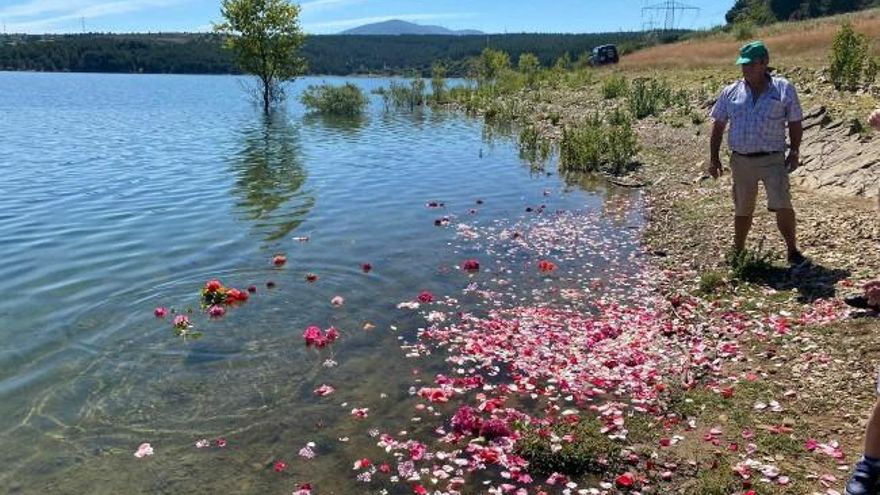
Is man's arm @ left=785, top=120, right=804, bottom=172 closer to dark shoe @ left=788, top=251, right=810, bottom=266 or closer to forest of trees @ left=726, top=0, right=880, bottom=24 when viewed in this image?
dark shoe @ left=788, top=251, right=810, bottom=266

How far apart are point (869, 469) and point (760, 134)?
614 cm

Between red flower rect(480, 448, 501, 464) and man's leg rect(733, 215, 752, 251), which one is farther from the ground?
man's leg rect(733, 215, 752, 251)

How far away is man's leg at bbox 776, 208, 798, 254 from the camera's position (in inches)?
419

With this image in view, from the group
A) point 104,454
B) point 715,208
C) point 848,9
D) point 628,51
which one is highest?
point 848,9

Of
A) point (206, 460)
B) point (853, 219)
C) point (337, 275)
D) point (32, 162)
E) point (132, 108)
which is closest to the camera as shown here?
point (206, 460)

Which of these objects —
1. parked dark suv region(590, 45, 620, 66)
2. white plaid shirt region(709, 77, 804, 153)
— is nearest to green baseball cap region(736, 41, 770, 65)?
white plaid shirt region(709, 77, 804, 153)

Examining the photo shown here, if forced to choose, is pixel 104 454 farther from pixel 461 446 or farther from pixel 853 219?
pixel 853 219


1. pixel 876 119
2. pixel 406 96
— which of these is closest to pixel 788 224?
pixel 876 119

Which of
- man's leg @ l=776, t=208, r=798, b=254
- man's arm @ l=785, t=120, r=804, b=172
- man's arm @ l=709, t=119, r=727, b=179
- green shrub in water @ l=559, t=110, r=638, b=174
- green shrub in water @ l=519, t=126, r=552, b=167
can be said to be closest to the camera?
man's arm @ l=785, t=120, r=804, b=172

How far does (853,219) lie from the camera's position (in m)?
12.5

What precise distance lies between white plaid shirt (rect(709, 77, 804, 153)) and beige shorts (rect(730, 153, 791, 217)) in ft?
0.61

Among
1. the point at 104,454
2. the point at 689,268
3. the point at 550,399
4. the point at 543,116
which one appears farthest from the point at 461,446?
the point at 543,116

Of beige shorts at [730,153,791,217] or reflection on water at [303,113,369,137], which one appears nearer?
beige shorts at [730,153,791,217]

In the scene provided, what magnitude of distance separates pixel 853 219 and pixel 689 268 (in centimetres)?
312
